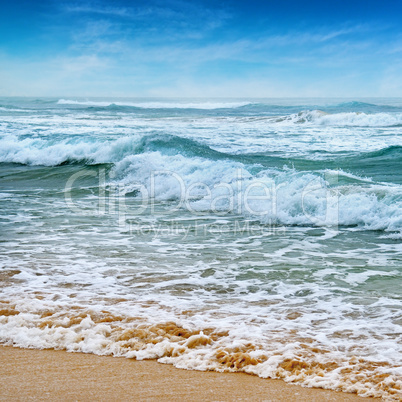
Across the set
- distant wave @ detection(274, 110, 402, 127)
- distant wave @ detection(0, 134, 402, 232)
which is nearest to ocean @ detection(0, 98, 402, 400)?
distant wave @ detection(0, 134, 402, 232)

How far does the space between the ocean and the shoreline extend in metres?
0.10

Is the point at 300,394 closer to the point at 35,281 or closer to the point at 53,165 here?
the point at 35,281

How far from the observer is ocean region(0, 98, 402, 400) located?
3.49 meters

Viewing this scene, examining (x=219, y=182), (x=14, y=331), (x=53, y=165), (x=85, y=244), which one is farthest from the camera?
(x=53, y=165)

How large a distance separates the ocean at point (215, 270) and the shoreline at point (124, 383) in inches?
3.9

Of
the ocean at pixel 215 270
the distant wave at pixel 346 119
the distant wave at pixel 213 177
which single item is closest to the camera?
the ocean at pixel 215 270

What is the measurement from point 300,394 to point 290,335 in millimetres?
862

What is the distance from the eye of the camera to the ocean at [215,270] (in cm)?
349

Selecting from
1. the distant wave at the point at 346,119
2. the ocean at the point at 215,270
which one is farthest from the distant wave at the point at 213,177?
the distant wave at the point at 346,119

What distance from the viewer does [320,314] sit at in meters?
4.27

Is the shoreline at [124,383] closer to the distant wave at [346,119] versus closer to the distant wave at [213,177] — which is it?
the distant wave at [213,177]

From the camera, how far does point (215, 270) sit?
568 centimetres

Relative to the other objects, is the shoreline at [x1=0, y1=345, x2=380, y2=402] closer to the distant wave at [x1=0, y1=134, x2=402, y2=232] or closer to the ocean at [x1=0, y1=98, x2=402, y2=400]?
the ocean at [x1=0, y1=98, x2=402, y2=400]

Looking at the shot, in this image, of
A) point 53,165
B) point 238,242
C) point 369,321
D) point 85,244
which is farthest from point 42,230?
point 53,165
